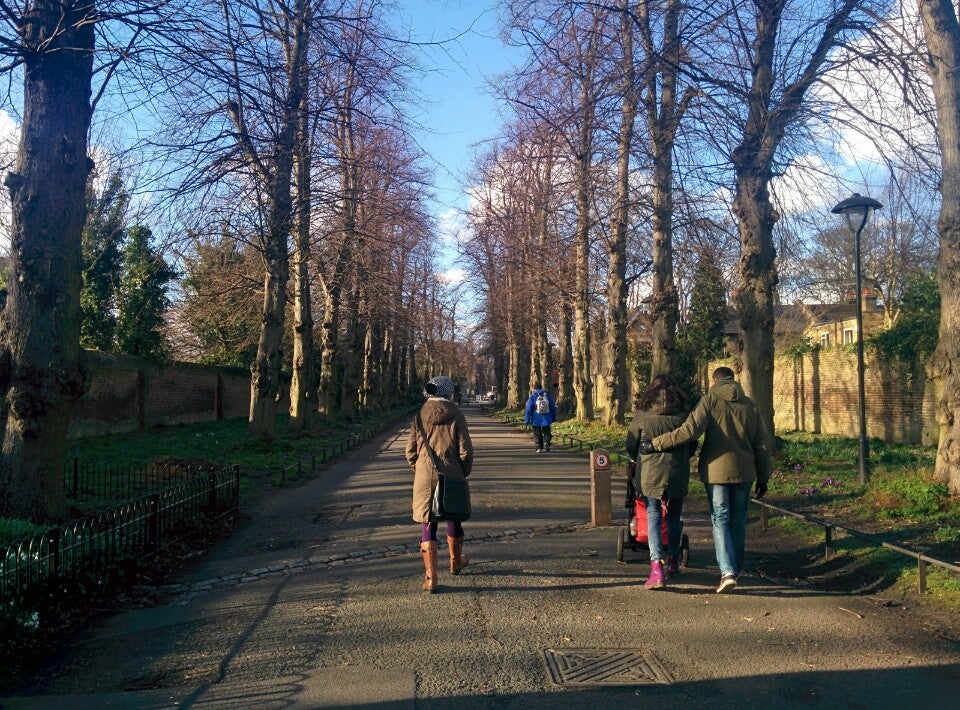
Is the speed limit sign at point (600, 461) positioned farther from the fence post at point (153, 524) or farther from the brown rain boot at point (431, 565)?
the fence post at point (153, 524)

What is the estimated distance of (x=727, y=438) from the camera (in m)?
7.27

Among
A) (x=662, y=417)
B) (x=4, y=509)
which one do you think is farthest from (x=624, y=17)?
(x=4, y=509)

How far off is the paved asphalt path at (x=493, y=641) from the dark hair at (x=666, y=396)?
5.26 ft

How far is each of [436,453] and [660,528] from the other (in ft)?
6.81

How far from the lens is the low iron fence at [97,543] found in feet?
20.6

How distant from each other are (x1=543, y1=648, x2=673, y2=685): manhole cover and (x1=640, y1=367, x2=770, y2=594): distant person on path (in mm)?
1906

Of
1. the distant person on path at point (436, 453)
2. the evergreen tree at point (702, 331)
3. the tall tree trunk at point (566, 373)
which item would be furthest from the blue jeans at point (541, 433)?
the distant person on path at point (436, 453)

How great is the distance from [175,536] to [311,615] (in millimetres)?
3617

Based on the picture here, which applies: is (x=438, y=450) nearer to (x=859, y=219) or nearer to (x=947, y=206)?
(x=947, y=206)

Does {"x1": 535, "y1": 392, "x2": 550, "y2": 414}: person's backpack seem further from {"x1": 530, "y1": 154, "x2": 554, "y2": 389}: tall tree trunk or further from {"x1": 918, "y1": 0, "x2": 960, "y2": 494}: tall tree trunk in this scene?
{"x1": 918, "y1": 0, "x2": 960, "y2": 494}: tall tree trunk

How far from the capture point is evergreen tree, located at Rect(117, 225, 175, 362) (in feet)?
108

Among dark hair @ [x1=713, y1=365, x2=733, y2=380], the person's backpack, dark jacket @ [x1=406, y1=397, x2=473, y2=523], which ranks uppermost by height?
dark hair @ [x1=713, y1=365, x2=733, y2=380]

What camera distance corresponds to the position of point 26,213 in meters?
9.18

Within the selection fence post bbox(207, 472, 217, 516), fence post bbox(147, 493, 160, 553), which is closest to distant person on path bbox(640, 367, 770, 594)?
fence post bbox(147, 493, 160, 553)
